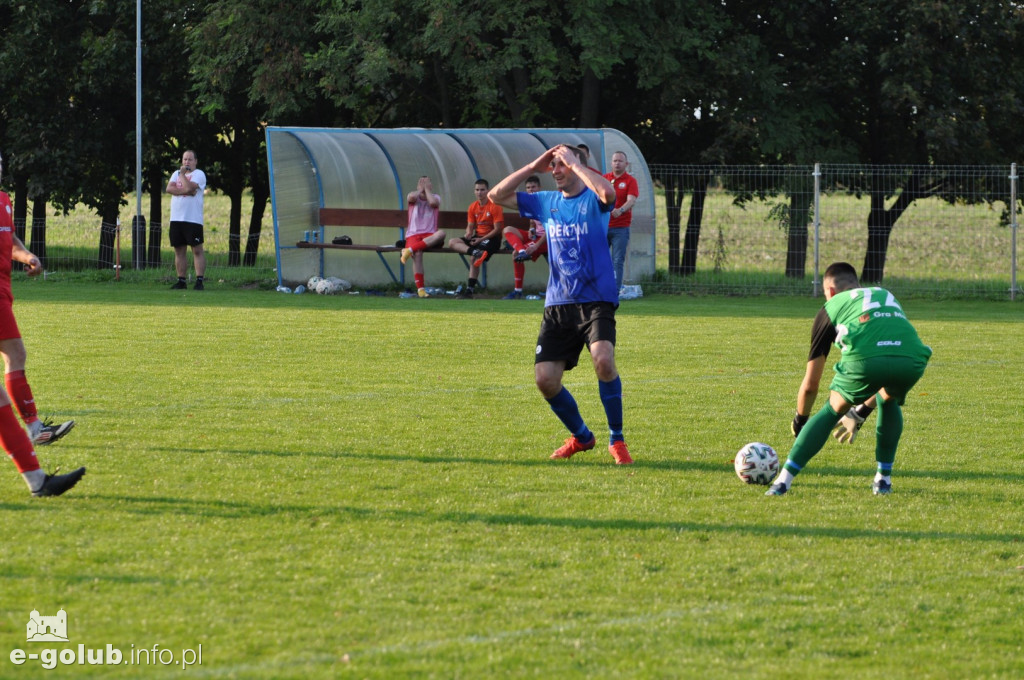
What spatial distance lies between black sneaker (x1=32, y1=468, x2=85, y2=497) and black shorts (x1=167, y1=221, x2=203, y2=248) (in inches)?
551

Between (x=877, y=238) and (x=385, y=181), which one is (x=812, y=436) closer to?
(x=385, y=181)

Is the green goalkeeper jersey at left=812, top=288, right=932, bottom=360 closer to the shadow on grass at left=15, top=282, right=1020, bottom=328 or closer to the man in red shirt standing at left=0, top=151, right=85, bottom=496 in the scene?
the man in red shirt standing at left=0, top=151, right=85, bottom=496

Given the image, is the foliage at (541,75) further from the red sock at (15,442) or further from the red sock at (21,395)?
the red sock at (15,442)

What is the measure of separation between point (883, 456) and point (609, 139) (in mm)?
15382

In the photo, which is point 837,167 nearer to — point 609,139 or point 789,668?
point 609,139

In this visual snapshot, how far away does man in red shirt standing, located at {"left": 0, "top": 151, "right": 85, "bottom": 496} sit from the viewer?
6281 mm

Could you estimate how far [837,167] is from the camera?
22.8 meters

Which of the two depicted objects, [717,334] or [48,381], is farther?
[717,334]

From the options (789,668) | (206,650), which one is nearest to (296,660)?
(206,650)

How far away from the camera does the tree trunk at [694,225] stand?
22.5 meters

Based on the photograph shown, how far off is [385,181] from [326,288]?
294 cm

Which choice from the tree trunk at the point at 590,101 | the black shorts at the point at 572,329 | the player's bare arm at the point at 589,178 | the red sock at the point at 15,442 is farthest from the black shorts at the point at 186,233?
the red sock at the point at 15,442

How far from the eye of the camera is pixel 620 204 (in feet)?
56.1

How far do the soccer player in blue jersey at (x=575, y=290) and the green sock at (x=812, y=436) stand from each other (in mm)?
1190
